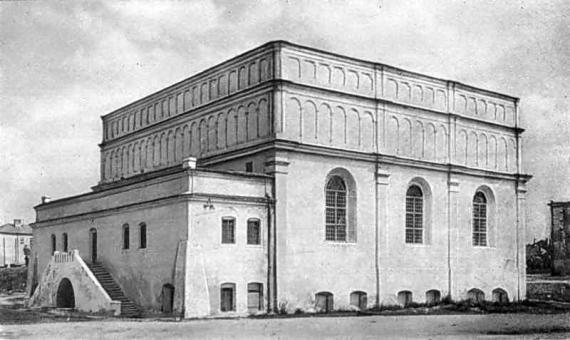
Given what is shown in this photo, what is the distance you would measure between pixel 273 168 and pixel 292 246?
322 cm

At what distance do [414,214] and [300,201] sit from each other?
7.27 metres

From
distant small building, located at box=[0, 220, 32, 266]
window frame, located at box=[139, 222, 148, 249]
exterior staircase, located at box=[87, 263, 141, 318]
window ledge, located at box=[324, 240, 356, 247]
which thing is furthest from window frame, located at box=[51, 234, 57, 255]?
distant small building, located at box=[0, 220, 32, 266]

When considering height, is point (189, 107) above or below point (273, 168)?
above

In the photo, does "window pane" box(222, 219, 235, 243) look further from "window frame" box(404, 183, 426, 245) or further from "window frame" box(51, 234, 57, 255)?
"window frame" box(51, 234, 57, 255)

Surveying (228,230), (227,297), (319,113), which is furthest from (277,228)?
(319,113)

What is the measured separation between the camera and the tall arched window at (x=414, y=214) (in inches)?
1467

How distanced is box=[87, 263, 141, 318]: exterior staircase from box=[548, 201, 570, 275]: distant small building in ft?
65.6

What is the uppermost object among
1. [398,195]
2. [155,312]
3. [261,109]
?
[261,109]

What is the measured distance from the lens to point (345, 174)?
114ft

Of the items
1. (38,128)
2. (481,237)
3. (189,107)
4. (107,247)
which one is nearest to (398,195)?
(481,237)

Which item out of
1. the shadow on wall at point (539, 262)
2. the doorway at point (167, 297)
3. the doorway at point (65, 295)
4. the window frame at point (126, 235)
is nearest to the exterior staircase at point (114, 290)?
the doorway at point (167, 297)

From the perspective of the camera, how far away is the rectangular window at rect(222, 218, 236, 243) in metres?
30.9

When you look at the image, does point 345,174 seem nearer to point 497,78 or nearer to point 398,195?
point 398,195

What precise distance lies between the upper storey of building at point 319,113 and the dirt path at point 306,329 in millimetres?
8721
